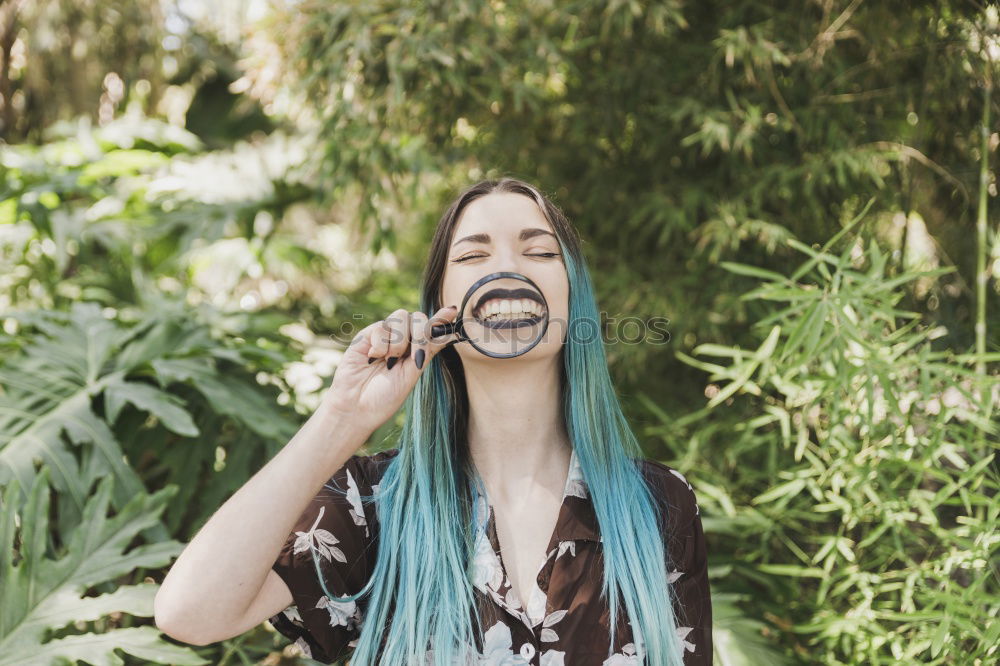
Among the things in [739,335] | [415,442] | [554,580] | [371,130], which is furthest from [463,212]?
[739,335]

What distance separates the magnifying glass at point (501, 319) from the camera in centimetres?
102

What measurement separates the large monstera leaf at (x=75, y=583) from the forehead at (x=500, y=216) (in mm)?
826

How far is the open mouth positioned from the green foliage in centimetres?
61

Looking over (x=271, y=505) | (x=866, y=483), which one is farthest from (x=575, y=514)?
(x=866, y=483)

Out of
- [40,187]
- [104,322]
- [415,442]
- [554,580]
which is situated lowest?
[554,580]

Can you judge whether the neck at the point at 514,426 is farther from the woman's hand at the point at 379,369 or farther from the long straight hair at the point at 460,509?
the woman's hand at the point at 379,369

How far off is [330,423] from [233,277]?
1976 millimetres

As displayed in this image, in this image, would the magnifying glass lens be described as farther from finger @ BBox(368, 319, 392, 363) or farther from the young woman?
finger @ BBox(368, 319, 392, 363)

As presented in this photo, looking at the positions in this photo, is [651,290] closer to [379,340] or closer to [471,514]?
[471,514]

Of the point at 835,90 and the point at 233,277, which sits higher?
the point at 835,90

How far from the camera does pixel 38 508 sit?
4.68 ft

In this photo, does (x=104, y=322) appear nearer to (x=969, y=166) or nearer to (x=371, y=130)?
(x=371, y=130)

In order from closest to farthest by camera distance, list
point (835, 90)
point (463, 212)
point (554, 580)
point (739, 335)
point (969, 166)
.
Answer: point (554, 580) < point (463, 212) < point (969, 166) < point (835, 90) < point (739, 335)

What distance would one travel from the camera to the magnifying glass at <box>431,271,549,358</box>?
1.02 metres
